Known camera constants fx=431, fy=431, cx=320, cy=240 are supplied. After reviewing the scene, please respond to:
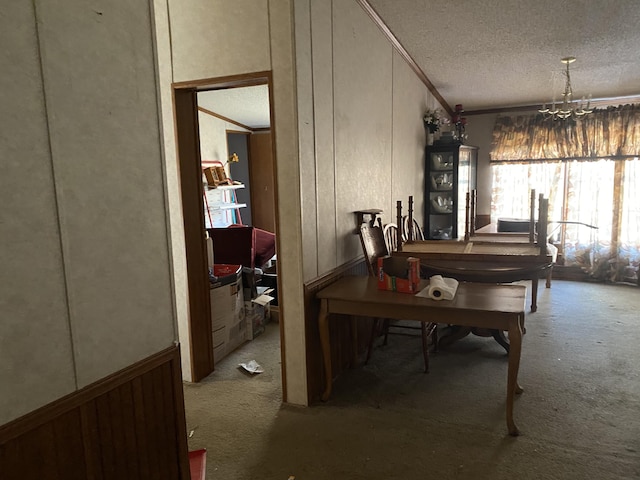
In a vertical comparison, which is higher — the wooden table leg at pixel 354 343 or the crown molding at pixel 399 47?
the crown molding at pixel 399 47

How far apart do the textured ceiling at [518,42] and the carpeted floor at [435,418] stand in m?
2.57

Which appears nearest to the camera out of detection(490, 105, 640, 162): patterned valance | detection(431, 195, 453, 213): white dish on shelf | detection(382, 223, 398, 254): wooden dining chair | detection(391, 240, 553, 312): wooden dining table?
detection(391, 240, 553, 312): wooden dining table

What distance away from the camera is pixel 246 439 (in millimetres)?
2295

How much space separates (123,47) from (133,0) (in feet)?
0.50


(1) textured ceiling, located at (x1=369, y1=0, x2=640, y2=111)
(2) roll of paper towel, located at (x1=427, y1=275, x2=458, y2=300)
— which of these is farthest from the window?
(2) roll of paper towel, located at (x1=427, y1=275, x2=458, y2=300)

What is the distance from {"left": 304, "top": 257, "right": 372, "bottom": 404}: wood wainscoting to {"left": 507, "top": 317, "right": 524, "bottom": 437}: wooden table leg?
1.08 meters

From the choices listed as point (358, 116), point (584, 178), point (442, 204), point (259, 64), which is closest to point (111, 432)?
point (259, 64)

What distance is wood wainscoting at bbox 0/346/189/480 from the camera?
1.05 meters

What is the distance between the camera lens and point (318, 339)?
2.68 m

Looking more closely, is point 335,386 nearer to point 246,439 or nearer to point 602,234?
point 246,439

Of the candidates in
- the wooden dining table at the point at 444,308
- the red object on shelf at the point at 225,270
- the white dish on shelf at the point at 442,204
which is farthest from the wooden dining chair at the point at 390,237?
the white dish on shelf at the point at 442,204

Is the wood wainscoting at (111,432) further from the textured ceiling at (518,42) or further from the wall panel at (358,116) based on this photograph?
the textured ceiling at (518,42)

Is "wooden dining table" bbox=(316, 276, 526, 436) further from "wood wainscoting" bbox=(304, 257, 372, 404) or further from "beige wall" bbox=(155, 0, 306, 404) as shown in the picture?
"beige wall" bbox=(155, 0, 306, 404)

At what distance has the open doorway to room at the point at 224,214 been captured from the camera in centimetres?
281
